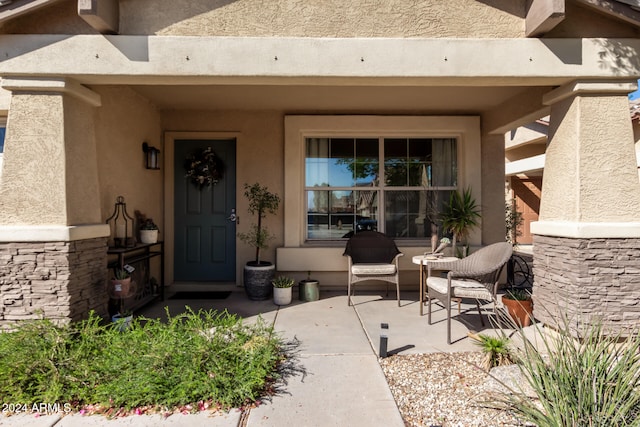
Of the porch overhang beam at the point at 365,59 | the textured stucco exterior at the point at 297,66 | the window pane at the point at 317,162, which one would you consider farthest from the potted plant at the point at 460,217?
the porch overhang beam at the point at 365,59

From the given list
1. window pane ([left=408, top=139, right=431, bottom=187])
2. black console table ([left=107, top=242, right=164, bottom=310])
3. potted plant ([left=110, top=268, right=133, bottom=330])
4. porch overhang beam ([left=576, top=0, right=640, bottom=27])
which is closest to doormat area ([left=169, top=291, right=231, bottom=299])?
black console table ([left=107, top=242, right=164, bottom=310])

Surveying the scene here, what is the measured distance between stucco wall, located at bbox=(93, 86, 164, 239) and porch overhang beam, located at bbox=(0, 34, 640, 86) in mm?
791

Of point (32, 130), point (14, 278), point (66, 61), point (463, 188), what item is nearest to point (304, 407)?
point (14, 278)

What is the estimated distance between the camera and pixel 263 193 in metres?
5.10

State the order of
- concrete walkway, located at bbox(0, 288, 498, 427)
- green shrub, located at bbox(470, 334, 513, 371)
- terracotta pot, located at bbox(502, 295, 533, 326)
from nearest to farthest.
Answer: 1. concrete walkway, located at bbox(0, 288, 498, 427)
2. green shrub, located at bbox(470, 334, 513, 371)
3. terracotta pot, located at bbox(502, 295, 533, 326)

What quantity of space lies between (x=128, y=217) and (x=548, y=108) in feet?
15.9

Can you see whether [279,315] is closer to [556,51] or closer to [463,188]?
[463,188]

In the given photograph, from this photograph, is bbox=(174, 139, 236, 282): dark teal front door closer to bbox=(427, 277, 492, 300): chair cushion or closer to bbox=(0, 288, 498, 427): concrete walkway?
bbox=(0, 288, 498, 427): concrete walkway

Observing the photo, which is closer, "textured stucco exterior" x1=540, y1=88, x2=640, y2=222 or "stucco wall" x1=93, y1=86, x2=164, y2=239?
"textured stucco exterior" x1=540, y1=88, x2=640, y2=222

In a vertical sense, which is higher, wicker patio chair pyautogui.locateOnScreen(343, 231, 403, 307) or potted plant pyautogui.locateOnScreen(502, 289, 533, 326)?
wicker patio chair pyautogui.locateOnScreen(343, 231, 403, 307)

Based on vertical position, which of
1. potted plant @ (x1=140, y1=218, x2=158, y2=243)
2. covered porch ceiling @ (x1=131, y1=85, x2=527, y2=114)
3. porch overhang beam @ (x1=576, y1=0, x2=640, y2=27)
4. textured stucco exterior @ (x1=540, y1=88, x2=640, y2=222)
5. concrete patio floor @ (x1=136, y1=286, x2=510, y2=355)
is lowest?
concrete patio floor @ (x1=136, y1=286, x2=510, y2=355)

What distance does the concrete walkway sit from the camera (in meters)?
2.15

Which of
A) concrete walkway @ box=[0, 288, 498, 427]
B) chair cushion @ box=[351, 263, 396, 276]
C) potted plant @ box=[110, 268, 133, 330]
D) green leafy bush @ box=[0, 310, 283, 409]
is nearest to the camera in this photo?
concrete walkway @ box=[0, 288, 498, 427]

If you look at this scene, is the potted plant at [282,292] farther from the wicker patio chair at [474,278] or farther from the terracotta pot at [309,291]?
the wicker patio chair at [474,278]
